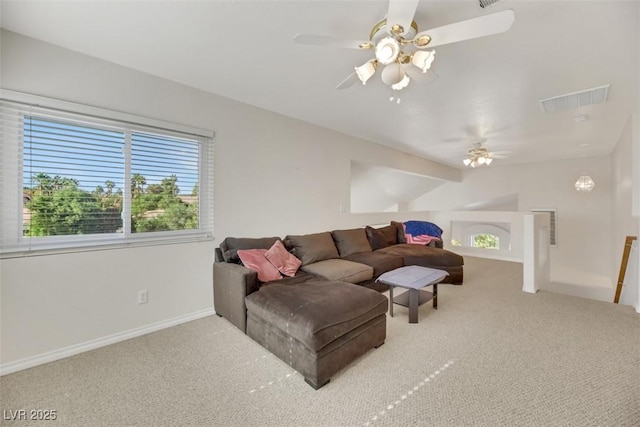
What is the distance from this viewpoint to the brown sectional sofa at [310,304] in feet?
5.84

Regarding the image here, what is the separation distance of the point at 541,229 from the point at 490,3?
3863 millimetres

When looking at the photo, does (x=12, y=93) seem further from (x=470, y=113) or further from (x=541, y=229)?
(x=541, y=229)

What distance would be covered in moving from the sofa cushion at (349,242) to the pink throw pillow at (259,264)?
1.34 m

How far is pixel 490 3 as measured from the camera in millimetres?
1544

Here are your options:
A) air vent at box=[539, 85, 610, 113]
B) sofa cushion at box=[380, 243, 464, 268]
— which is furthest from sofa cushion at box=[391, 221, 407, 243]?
air vent at box=[539, 85, 610, 113]

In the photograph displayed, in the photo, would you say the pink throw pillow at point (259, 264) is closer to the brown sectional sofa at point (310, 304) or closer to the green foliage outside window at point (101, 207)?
the brown sectional sofa at point (310, 304)

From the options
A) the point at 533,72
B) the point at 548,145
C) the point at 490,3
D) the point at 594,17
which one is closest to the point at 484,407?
the point at 490,3

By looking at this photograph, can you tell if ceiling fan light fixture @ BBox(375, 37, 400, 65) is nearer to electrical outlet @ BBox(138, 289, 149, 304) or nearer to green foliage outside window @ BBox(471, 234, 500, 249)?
electrical outlet @ BBox(138, 289, 149, 304)

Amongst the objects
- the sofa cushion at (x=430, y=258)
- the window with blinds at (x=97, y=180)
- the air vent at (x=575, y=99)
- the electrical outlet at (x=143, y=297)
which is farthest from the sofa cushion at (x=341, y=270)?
the air vent at (x=575, y=99)

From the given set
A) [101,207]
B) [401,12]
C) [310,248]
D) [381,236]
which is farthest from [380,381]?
[381,236]

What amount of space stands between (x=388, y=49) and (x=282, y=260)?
222 cm

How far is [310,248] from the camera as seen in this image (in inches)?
133

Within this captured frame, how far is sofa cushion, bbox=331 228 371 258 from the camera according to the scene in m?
3.88

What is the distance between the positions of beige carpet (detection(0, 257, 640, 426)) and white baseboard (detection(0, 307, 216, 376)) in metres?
0.07
